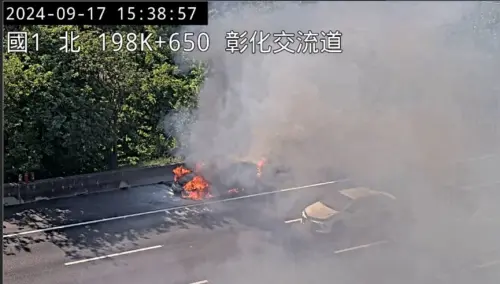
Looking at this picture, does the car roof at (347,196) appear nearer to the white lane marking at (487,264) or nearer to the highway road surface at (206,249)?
the highway road surface at (206,249)

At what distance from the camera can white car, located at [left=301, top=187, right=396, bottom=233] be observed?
815cm

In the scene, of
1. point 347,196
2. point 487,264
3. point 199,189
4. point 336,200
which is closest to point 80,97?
point 199,189

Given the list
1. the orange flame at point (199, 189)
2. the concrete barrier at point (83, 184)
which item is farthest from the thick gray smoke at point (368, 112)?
the concrete barrier at point (83, 184)

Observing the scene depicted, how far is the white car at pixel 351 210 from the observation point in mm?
8148

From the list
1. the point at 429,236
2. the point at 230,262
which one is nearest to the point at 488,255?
the point at 429,236

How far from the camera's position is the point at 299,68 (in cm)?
786

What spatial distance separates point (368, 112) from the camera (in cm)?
811

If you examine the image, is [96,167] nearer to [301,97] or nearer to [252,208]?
[252,208]

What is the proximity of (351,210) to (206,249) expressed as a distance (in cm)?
178

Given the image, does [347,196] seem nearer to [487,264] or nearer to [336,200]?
[336,200]

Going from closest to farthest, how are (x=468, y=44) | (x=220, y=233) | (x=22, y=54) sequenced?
(x=468, y=44)
(x=220, y=233)
(x=22, y=54)

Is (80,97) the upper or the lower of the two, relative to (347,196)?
upper

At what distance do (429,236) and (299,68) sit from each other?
7.75 ft

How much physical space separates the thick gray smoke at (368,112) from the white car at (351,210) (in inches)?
7.1
